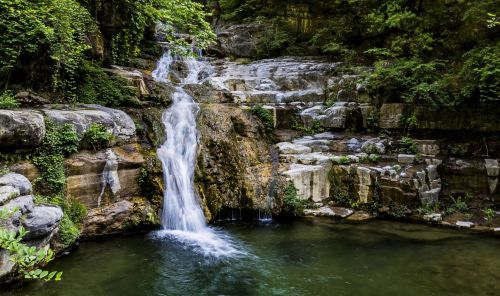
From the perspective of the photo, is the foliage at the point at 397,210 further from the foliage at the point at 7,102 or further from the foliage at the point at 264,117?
the foliage at the point at 7,102

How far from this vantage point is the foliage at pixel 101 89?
977 cm

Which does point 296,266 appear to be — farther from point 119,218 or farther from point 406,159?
point 406,159

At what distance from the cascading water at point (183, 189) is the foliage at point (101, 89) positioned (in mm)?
1327

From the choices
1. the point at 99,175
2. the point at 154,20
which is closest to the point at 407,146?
the point at 99,175

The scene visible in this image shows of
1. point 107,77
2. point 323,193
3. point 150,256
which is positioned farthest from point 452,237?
point 107,77

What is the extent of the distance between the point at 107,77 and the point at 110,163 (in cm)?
361

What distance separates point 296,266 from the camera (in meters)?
6.59

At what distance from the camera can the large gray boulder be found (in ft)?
21.3

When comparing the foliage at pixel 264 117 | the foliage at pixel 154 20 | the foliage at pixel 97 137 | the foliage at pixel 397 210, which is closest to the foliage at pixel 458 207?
the foliage at pixel 397 210

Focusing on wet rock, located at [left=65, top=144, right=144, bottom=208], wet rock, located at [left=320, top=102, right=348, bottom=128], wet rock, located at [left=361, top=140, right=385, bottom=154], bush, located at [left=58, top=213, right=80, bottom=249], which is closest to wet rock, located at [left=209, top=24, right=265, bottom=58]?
wet rock, located at [left=320, top=102, right=348, bottom=128]

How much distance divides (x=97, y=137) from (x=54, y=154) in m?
0.98

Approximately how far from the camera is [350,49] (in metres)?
16.4

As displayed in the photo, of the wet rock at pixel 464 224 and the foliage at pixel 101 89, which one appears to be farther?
the foliage at pixel 101 89

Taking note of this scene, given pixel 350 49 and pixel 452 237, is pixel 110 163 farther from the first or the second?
pixel 350 49
